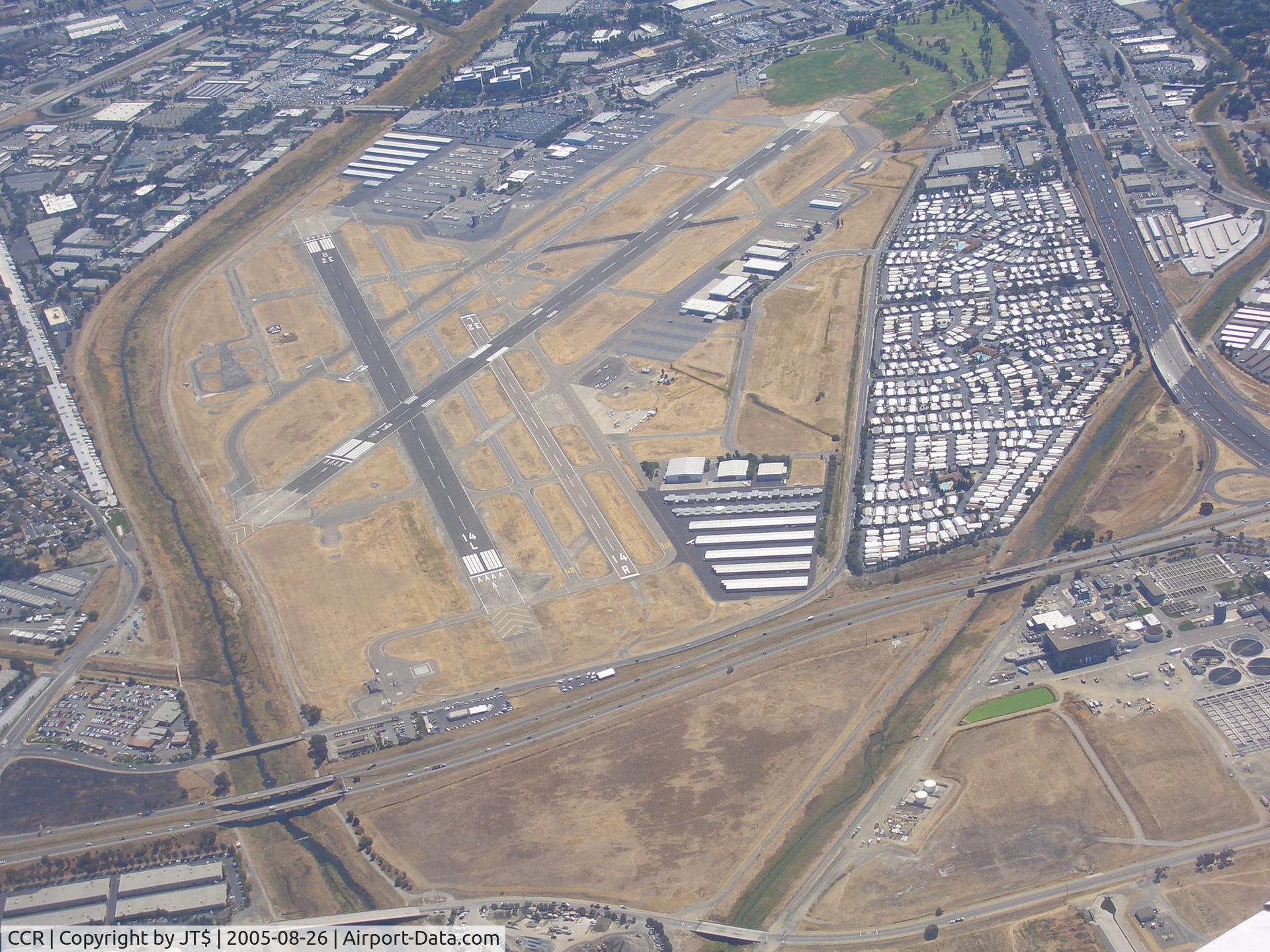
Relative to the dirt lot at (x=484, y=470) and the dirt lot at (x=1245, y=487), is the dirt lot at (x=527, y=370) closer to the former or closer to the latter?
the dirt lot at (x=484, y=470)

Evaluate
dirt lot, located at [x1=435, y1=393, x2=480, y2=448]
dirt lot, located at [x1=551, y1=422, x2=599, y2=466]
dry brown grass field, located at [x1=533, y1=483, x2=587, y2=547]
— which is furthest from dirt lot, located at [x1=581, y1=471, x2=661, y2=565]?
dirt lot, located at [x1=435, y1=393, x2=480, y2=448]

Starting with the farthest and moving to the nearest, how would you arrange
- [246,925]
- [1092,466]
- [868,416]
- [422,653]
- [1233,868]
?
[868,416] < [1092,466] < [422,653] < [246,925] < [1233,868]

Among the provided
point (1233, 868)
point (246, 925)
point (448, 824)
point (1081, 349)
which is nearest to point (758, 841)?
point (448, 824)

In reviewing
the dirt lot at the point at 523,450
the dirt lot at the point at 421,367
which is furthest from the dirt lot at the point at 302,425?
the dirt lot at the point at 523,450

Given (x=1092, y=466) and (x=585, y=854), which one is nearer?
(x=585, y=854)

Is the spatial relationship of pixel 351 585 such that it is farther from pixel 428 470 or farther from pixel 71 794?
pixel 71 794

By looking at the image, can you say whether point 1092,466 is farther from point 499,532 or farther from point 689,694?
point 499,532

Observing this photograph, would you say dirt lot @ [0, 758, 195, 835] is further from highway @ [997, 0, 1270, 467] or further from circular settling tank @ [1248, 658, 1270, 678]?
highway @ [997, 0, 1270, 467]
